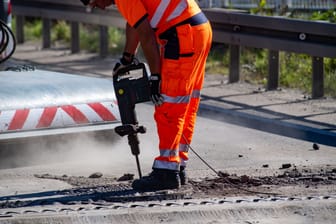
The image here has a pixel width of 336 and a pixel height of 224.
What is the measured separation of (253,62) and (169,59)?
7.14m

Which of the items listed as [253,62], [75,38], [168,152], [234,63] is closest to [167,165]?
[168,152]

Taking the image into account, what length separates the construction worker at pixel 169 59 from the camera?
6680mm

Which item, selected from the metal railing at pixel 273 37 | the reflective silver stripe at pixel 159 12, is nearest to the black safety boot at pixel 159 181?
the reflective silver stripe at pixel 159 12

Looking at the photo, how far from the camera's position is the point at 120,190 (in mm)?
6828

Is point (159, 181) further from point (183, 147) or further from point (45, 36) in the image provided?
point (45, 36)

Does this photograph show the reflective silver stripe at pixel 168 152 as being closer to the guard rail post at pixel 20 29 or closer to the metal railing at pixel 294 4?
the metal railing at pixel 294 4

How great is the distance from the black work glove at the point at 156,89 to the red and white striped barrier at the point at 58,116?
156cm

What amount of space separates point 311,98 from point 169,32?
4.77 m

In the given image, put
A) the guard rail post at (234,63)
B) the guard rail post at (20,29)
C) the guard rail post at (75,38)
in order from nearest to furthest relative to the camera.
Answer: the guard rail post at (234,63) → the guard rail post at (75,38) → the guard rail post at (20,29)

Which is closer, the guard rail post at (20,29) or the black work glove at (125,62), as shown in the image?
the black work glove at (125,62)

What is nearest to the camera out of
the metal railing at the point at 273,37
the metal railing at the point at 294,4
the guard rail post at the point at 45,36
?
the metal railing at the point at 273,37

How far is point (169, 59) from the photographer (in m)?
6.72

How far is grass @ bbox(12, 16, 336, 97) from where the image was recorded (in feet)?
40.1

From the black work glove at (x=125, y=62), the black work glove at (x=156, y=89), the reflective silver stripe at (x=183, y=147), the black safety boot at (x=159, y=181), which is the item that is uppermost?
the black work glove at (x=125, y=62)
